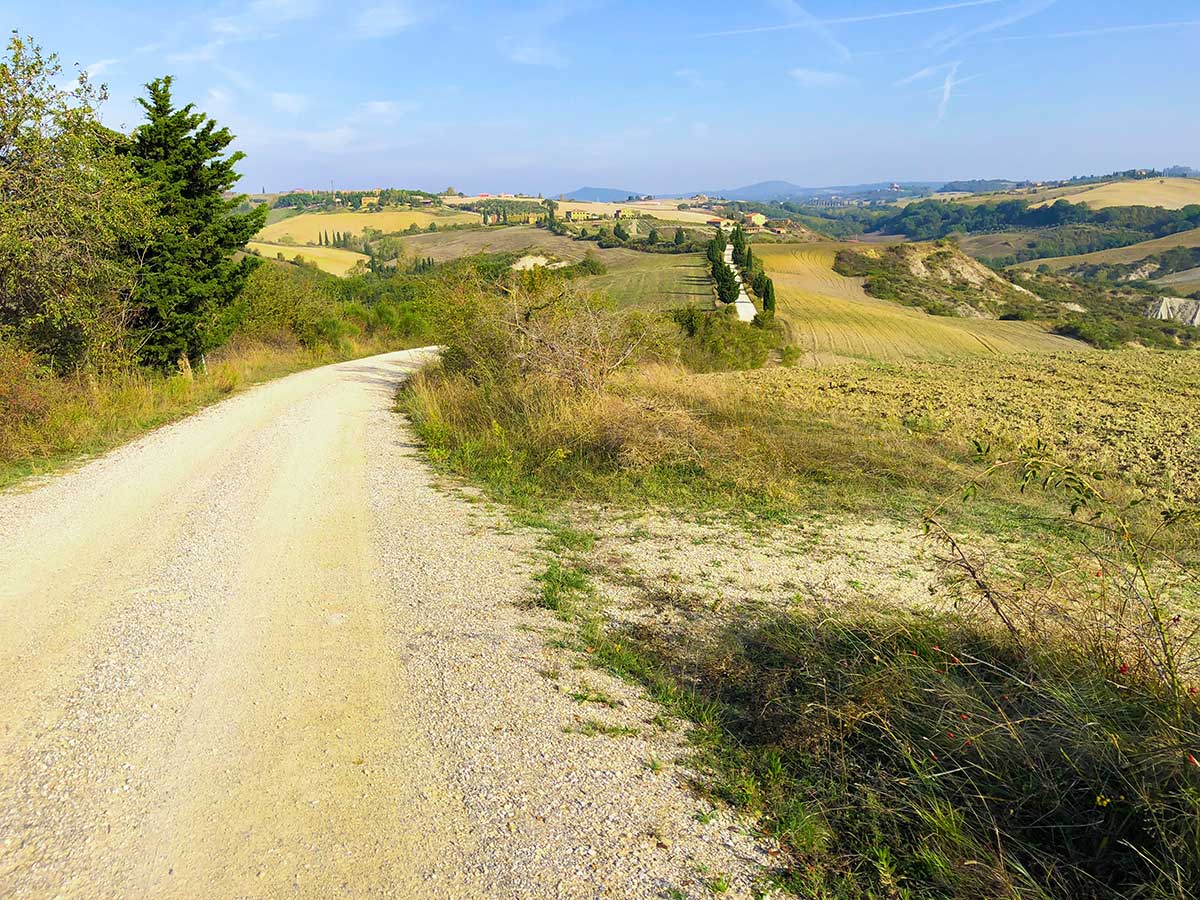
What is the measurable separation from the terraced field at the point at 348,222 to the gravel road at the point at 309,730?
90438 millimetres

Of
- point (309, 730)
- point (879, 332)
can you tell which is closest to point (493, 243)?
point (879, 332)

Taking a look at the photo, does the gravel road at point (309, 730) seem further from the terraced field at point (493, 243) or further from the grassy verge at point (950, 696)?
the terraced field at point (493, 243)

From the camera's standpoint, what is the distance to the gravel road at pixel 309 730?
2699 millimetres

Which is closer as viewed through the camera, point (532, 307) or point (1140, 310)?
point (532, 307)

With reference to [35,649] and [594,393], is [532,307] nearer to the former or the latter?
[594,393]

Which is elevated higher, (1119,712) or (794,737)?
(1119,712)

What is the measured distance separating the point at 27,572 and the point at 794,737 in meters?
5.94

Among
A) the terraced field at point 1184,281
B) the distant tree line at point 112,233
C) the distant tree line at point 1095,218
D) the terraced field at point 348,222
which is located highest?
the terraced field at point 348,222

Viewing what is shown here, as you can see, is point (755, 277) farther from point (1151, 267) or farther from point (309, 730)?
point (1151, 267)

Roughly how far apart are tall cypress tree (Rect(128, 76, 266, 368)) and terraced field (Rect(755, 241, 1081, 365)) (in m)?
29.6

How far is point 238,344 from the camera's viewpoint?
2027cm

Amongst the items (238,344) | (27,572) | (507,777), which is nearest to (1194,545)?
(507,777)

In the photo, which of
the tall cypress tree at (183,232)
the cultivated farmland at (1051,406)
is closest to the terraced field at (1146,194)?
the cultivated farmland at (1051,406)

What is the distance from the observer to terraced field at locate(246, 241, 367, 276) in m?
65.6
